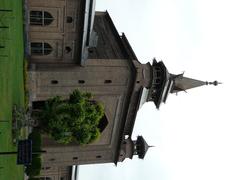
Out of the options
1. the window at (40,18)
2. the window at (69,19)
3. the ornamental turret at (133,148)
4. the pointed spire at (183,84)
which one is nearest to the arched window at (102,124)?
the ornamental turret at (133,148)

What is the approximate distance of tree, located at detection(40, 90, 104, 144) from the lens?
43.3 metres

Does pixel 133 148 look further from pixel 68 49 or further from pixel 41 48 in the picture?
pixel 41 48

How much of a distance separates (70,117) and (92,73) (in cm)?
677

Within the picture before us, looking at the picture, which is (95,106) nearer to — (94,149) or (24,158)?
(94,149)

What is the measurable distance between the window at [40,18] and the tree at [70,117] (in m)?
7.38

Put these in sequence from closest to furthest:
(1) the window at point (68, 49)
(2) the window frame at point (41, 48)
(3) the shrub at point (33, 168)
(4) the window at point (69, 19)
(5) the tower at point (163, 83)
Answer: (3) the shrub at point (33, 168) < (4) the window at point (69, 19) < (2) the window frame at point (41, 48) < (1) the window at point (68, 49) < (5) the tower at point (163, 83)

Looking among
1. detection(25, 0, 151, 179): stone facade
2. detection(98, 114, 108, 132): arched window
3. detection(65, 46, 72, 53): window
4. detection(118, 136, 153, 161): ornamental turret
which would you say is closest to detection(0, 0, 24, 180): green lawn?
detection(25, 0, 151, 179): stone facade

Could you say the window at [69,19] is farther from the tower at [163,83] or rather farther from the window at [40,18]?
the tower at [163,83]

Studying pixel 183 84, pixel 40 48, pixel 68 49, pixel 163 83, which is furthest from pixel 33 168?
pixel 183 84

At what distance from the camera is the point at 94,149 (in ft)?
179

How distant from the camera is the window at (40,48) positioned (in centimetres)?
4456

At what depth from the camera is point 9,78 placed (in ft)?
105

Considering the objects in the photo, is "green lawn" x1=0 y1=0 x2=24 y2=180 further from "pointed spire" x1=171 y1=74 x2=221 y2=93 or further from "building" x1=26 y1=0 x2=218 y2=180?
"pointed spire" x1=171 y1=74 x2=221 y2=93

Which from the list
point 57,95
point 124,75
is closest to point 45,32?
point 57,95
